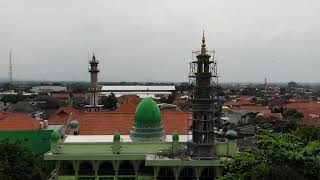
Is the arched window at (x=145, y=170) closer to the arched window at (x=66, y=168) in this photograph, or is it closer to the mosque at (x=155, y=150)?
the mosque at (x=155, y=150)

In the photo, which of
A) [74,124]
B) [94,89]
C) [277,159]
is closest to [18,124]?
[94,89]

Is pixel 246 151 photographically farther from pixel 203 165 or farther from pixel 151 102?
pixel 151 102

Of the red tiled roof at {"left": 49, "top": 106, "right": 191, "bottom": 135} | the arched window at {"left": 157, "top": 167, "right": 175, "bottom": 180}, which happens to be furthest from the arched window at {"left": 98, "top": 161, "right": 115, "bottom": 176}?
the red tiled roof at {"left": 49, "top": 106, "right": 191, "bottom": 135}

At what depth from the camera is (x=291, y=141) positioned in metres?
25.7

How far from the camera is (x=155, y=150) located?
31.2 meters

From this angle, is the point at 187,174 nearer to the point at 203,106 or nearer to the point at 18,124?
the point at 203,106

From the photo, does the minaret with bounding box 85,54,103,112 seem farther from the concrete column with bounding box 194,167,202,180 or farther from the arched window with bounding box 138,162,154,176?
the concrete column with bounding box 194,167,202,180

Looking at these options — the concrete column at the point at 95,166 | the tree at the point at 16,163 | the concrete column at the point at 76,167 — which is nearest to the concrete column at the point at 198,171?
the concrete column at the point at 95,166

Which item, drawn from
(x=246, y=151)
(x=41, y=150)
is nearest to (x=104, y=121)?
(x=41, y=150)

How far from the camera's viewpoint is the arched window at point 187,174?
30.1 metres

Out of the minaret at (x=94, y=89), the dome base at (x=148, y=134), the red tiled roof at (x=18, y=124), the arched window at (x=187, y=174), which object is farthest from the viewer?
the minaret at (x=94, y=89)

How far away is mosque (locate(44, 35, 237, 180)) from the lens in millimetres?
29875

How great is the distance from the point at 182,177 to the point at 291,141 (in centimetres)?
805

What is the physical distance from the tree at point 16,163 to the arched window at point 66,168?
2457 mm
